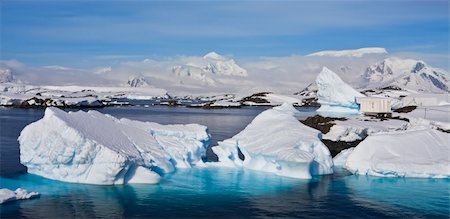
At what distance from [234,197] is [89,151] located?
13.7ft

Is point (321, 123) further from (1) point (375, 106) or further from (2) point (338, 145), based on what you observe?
(1) point (375, 106)

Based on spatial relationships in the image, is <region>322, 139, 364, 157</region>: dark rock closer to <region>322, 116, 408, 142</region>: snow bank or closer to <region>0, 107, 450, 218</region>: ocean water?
<region>322, 116, 408, 142</region>: snow bank

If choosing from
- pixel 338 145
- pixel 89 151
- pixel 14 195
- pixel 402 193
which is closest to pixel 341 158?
pixel 338 145

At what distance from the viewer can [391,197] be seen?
14.5m

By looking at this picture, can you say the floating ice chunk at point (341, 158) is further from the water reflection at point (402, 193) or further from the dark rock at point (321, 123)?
the dark rock at point (321, 123)

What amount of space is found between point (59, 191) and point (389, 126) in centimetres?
1548

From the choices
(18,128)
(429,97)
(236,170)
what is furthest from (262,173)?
(429,97)

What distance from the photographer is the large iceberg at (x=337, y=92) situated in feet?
125

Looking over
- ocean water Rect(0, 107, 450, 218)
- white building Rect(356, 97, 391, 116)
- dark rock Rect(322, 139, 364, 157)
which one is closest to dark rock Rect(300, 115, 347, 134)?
dark rock Rect(322, 139, 364, 157)

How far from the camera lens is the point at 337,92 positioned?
38.5m

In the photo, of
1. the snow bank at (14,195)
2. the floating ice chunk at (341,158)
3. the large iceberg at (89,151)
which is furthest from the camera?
the floating ice chunk at (341,158)

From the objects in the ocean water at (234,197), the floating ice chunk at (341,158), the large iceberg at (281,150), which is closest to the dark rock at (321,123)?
the floating ice chunk at (341,158)

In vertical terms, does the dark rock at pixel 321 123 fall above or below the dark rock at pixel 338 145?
above

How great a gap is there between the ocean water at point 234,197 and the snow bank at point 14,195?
0.65ft
